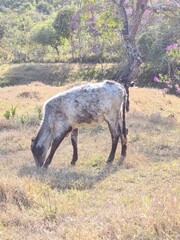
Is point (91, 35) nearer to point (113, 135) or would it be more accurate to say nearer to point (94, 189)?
point (113, 135)

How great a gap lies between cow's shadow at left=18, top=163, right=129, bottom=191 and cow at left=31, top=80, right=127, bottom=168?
0.49 meters

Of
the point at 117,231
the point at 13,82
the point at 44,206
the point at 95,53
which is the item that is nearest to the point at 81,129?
the point at 44,206

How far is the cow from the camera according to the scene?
25.7 ft

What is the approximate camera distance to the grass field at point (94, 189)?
3.93 meters

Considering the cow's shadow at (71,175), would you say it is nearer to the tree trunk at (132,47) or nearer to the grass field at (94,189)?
the grass field at (94,189)

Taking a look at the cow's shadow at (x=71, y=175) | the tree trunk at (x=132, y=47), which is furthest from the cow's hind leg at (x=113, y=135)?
the tree trunk at (x=132, y=47)

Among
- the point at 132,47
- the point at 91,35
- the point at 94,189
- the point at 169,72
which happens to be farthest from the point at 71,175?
the point at 91,35

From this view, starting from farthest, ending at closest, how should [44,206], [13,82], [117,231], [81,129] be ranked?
[13,82] < [81,129] < [44,206] < [117,231]

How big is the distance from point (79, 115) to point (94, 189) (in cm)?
216

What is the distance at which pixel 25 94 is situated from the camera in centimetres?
1858

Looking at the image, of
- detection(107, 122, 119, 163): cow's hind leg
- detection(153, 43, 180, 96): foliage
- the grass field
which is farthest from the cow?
detection(153, 43, 180, 96): foliage

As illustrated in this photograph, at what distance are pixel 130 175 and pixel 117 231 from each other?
2.86m

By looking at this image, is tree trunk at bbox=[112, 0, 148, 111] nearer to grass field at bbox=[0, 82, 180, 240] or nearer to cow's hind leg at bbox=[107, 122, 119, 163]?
grass field at bbox=[0, 82, 180, 240]

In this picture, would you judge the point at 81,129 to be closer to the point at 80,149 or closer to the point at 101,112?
the point at 80,149
